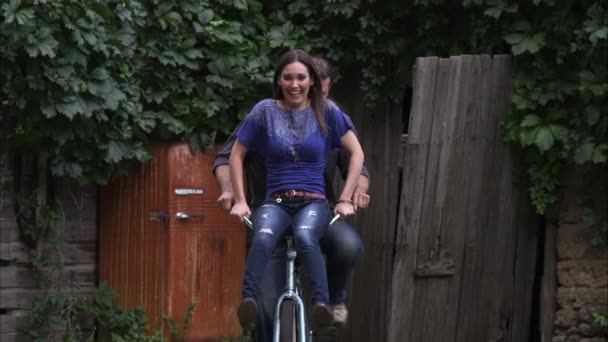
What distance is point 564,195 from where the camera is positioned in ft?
24.1

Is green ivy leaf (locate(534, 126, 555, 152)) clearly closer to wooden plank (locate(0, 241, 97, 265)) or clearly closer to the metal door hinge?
the metal door hinge

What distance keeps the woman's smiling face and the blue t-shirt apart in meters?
0.06

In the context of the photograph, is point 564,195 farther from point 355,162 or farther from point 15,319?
point 15,319

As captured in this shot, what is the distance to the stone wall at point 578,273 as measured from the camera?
23.9ft

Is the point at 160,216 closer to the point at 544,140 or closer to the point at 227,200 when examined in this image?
the point at 227,200

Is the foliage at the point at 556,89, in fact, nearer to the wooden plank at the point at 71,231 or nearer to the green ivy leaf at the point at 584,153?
the green ivy leaf at the point at 584,153

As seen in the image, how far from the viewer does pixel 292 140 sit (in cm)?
545

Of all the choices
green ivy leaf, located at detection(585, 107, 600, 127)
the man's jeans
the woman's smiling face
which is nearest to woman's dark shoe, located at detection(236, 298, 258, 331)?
the man's jeans

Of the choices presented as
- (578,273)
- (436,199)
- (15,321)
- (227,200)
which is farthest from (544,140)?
(15,321)

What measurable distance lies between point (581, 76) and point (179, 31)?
9.05ft

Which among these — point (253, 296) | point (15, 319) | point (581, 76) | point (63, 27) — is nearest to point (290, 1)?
point (63, 27)

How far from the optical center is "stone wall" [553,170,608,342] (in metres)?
7.29

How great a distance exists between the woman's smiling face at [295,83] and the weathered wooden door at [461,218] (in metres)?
1.85

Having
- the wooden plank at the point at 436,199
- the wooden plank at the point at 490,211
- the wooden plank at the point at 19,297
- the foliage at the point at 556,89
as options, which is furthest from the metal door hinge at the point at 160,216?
the foliage at the point at 556,89
